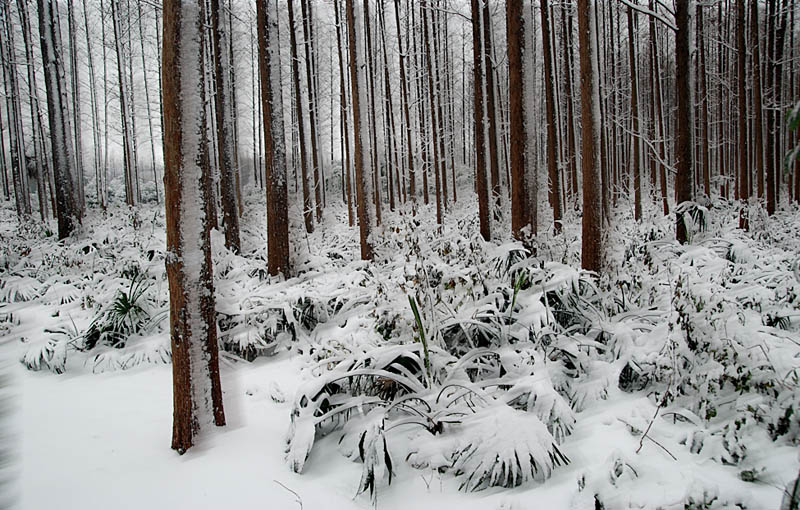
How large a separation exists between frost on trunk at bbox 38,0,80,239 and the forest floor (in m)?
6.91

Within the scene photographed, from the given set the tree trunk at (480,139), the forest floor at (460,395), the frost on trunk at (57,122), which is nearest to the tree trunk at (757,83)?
the tree trunk at (480,139)

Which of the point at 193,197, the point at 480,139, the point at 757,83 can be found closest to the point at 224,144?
the point at 480,139

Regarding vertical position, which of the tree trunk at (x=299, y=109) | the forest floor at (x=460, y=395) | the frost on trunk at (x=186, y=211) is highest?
the tree trunk at (x=299, y=109)

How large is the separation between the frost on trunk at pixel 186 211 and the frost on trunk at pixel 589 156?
4.75m

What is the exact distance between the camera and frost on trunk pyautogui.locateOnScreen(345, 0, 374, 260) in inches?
327

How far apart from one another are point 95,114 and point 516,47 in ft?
93.6

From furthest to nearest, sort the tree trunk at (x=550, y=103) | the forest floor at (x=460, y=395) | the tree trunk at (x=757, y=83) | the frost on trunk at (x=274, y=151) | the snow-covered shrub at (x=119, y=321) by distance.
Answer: the tree trunk at (x=757, y=83)
the tree trunk at (x=550, y=103)
the frost on trunk at (x=274, y=151)
the snow-covered shrub at (x=119, y=321)
the forest floor at (x=460, y=395)

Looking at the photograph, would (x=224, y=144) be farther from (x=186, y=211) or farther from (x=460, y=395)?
(x=460, y=395)

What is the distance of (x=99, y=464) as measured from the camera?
10.2ft

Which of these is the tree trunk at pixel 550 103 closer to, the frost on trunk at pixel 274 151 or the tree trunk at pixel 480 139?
the tree trunk at pixel 480 139

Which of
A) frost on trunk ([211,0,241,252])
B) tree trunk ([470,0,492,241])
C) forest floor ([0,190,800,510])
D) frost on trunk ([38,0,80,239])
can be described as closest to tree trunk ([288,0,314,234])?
frost on trunk ([211,0,241,252])

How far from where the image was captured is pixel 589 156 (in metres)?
5.85

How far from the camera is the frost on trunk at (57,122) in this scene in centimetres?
1157

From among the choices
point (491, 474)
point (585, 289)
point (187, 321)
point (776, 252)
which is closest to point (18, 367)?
point (187, 321)
